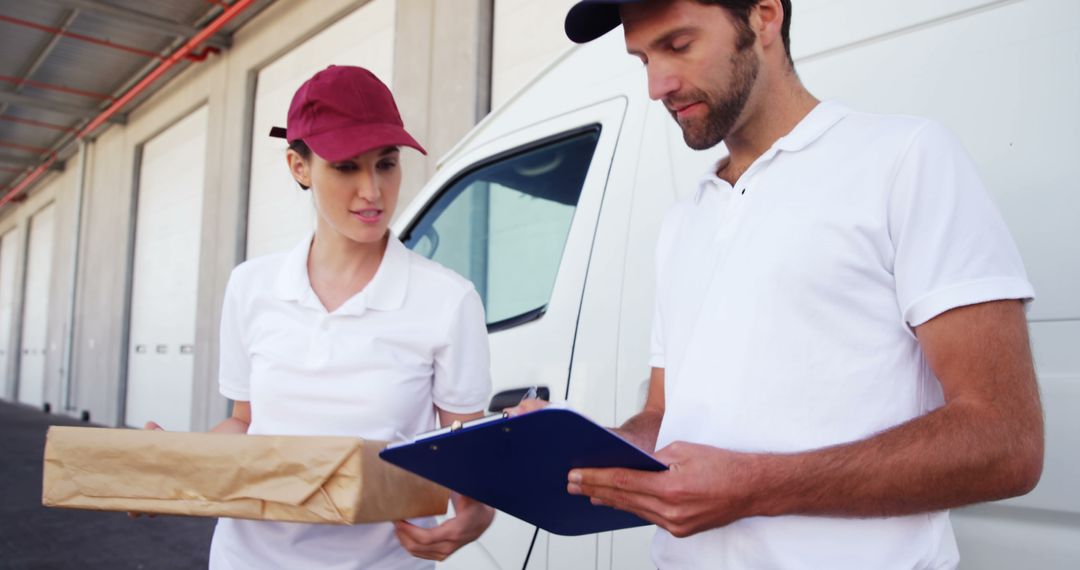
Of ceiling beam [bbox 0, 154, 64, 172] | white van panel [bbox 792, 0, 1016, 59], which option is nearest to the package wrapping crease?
white van panel [bbox 792, 0, 1016, 59]

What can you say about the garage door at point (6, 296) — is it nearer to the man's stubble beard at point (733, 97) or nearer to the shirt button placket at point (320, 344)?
the shirt button placket at point (320, 344)

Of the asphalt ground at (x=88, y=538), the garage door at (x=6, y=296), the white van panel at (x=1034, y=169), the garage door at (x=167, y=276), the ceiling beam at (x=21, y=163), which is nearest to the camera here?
the white van panel at (x=1034, y=169)

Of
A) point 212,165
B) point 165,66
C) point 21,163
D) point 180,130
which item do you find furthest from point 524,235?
point 21,163

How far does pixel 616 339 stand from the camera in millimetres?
1944

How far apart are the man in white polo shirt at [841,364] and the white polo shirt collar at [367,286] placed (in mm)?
478

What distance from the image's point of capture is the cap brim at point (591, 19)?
4.49 feet

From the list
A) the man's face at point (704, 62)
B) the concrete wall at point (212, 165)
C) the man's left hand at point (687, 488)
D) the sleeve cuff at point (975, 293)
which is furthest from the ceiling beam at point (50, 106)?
the sleeve cuff at point (975, 293)

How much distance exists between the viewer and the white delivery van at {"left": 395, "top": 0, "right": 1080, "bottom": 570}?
Result: 1248mm

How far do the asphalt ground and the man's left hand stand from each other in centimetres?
450

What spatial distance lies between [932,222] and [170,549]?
5.35 m

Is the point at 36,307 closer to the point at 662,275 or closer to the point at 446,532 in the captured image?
the point at 446,532

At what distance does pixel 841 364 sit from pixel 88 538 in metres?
5.74

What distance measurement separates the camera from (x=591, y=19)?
4.60 ft

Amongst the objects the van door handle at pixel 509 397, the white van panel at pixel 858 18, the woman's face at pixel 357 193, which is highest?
the white van panel at pixel 858 18
